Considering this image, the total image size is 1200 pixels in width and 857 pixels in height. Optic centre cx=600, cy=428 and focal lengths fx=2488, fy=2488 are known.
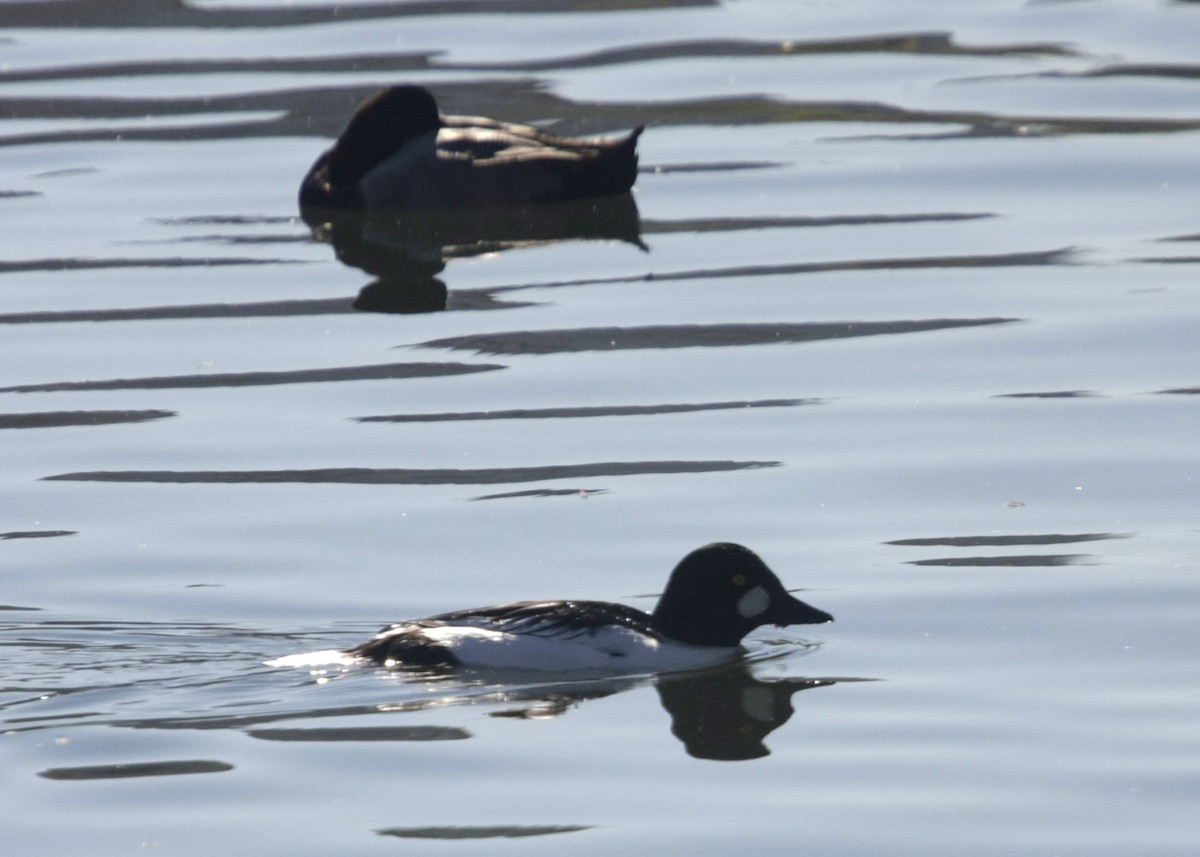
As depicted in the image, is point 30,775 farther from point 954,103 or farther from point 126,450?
point 954,103

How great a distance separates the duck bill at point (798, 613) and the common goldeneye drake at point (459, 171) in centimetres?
765

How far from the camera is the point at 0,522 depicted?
9.26 m

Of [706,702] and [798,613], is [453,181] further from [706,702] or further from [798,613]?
[706,702]

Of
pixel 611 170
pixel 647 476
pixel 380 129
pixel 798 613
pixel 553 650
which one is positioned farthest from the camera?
pixel 380 129

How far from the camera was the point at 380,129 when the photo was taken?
1590 cm

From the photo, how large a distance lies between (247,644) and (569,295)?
16.8ft

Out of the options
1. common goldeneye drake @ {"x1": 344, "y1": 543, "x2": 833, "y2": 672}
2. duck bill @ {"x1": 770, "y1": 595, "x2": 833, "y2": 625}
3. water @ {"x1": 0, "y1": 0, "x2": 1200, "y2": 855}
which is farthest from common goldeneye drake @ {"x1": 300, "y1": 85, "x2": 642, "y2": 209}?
duck bill @ {"x1": 770, "y1": 595, "x2": 833, "y2": 625}

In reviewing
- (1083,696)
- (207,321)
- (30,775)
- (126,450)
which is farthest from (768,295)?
(30,775)

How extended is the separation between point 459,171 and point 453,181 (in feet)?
0.28

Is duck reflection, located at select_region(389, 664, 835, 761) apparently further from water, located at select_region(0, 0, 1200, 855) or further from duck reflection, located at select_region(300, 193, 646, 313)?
duck reflection, located at select_region(300, 193, 646, 313)

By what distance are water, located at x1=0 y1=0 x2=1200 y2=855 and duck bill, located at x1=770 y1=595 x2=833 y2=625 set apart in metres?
0.12

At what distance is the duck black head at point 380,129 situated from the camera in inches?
615

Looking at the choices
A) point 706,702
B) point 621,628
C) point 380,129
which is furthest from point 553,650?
point 380,129

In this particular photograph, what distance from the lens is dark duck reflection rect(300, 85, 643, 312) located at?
49.8 ft
